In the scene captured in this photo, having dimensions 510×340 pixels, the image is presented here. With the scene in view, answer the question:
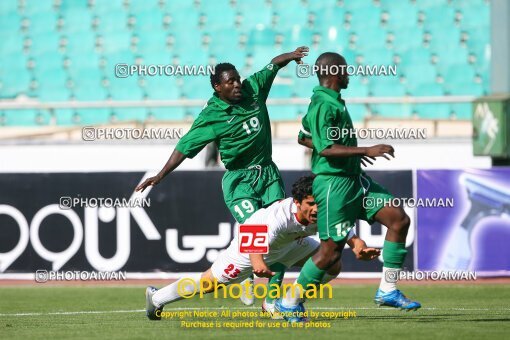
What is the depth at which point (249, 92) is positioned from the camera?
10.3 meters

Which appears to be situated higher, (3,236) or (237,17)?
(237,17)

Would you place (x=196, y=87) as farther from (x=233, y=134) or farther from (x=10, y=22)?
(x=233, y=134)

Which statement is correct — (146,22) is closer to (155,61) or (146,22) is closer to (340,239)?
(155,61)

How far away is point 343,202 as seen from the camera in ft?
28.1

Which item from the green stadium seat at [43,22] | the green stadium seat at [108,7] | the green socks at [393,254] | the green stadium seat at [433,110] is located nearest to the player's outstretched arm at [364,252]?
the green socks at [393,254]

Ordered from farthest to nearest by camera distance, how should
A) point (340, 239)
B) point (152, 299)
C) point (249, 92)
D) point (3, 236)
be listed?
point (3, 236)
point (249, 92)
point (152, 299)
point (340, 239)

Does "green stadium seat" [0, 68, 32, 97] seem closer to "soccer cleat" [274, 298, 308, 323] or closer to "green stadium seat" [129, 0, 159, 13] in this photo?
"green stadium seat" [129, 0, 159, 13]

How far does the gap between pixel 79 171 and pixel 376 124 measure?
5.20m

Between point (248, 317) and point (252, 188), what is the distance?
4.15 ft

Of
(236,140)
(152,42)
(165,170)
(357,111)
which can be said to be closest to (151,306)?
(165,170)

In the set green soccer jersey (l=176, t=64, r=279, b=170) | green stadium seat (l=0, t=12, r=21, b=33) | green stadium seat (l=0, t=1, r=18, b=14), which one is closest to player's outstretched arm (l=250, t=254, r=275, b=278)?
green soccer jersey (l=176, t=64, r=279, b=170)

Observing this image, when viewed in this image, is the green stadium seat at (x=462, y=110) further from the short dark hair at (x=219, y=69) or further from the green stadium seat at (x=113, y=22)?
the short dark hair at (x=219, y=69)

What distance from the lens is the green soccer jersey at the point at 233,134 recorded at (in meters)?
9.94

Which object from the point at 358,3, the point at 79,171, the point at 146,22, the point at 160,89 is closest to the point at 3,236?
the point at 79,171
